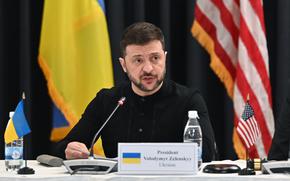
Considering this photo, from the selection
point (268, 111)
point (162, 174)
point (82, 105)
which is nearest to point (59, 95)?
point (82, 105)

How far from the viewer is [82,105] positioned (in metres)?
4.23

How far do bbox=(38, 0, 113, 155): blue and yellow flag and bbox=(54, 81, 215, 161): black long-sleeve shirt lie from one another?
0.81 metres

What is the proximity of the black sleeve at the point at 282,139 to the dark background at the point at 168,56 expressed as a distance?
1.41m

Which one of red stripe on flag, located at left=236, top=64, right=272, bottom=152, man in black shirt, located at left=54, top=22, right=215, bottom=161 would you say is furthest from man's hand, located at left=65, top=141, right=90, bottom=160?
red stripe on flag, located at left=236, top=64, right=272, bottom=152

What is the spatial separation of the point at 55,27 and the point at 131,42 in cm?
133

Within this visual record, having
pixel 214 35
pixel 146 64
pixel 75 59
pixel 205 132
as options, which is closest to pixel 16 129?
pixel 146 64

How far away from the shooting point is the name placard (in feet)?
7.70

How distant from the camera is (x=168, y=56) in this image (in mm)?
4746

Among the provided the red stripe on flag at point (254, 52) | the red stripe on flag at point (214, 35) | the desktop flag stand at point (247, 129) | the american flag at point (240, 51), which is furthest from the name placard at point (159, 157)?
the red stripe on flag at point (214, 35)

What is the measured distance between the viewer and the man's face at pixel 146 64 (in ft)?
10.2

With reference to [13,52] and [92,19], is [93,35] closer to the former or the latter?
[92,19]

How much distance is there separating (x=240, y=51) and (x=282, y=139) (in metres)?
1.21

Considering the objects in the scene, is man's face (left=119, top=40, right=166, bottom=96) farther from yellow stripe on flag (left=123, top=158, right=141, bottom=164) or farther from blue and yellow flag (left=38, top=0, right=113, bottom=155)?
blue and yellow flag (left=38, top=0, right=113, bottom=155)

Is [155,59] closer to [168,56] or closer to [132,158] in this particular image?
[132,158]
